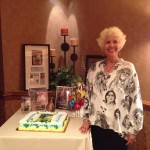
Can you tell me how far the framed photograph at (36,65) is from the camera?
108 inches

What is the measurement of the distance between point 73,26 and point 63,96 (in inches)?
38.1

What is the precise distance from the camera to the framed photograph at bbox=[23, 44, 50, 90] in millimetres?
2742

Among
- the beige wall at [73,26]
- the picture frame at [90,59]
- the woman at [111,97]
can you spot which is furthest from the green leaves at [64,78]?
the woman at [111,97]

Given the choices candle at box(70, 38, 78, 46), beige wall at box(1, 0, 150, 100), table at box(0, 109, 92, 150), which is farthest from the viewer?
candle at box(70, 38, 78, 46)

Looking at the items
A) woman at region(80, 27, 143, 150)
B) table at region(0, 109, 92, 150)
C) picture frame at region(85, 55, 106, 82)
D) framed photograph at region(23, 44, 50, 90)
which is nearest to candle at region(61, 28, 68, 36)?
framed photograph at region(23, 44, 50, 90)

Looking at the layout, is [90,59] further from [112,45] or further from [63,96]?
A: [112,45]

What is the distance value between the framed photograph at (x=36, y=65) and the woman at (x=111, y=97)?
0.89 m

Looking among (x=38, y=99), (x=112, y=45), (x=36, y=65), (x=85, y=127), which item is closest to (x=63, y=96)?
(x=38, y=99)

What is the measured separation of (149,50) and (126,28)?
331 mm

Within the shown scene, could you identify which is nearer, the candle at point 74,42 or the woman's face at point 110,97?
the woman's face at point 110,97

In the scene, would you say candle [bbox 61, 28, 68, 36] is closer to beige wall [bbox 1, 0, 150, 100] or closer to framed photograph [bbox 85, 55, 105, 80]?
beige wall [bbox 1, 0, 150, 100]

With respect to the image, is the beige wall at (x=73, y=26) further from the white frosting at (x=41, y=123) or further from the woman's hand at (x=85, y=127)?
the white frosting at (x=41, y=123)

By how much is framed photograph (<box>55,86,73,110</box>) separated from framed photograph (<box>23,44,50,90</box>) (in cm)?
31

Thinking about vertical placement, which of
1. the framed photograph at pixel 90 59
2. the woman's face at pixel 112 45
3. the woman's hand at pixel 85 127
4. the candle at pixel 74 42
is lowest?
the woman's hand at pixel 85 127
